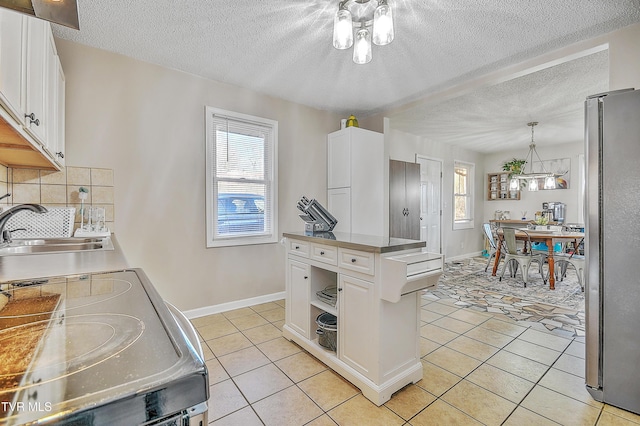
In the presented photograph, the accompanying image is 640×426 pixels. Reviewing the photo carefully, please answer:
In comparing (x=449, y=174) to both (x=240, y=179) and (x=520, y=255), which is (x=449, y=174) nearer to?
(x=520, y=255)

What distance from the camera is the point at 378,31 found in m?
1.85

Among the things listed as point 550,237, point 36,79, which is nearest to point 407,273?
point 36,79

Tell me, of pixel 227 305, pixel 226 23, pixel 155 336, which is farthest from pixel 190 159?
pixel 155 336

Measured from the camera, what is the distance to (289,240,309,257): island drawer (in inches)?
93.1

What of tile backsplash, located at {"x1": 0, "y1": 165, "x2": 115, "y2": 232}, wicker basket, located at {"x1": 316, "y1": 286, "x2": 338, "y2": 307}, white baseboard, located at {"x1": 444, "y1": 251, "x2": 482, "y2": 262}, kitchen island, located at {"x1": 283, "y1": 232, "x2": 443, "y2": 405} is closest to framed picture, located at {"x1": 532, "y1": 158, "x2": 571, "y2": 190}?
white baseboard, located at {"x1": 444, "y1": 251, "x2": 482, "y2": 262}

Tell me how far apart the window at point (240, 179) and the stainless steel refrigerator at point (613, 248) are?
114 inches

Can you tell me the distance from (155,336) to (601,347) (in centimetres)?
243

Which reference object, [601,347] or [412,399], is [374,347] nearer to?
[412,399]

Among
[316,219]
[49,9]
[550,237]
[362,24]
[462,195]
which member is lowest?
[550,237]

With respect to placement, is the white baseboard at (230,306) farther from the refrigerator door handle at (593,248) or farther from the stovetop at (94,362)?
the refrigerator door handle at (593,248)

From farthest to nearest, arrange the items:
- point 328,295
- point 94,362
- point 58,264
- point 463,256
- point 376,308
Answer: point 463,256, point 328,295, point 376,308, point 58,264, point 94,362

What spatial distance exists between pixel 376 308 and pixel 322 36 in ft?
6.95

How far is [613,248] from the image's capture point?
176 cm

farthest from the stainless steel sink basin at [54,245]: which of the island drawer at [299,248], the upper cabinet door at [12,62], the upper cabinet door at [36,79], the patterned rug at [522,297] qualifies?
the patterned rug at [522,297]
